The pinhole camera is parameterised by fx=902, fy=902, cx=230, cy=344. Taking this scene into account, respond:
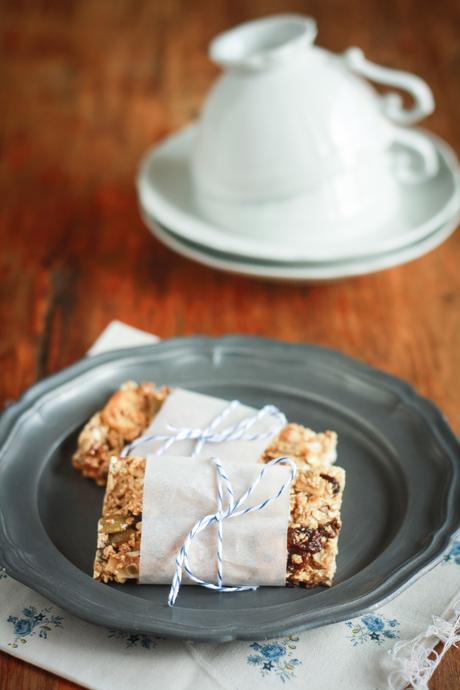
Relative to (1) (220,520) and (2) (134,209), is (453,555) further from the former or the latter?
(2) (134,209)

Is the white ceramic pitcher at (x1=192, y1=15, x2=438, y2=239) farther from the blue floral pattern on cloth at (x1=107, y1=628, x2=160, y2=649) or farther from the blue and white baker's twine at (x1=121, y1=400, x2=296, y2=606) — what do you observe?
the blue floral pattern on cloth at (x1=107, y1=628, x2=160, y2=649)

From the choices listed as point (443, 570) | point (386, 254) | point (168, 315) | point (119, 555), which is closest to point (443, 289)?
point (386, 254)

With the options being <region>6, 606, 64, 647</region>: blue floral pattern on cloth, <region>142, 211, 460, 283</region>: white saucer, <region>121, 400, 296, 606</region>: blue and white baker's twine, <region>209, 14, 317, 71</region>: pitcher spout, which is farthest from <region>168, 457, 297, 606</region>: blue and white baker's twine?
<region>209, 14, 317, 71</region>: pitcher spout

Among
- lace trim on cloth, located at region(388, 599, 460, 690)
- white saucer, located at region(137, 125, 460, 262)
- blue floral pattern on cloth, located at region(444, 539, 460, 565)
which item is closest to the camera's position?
lace trim on cloth, located at region(388, 599, 460, 690)

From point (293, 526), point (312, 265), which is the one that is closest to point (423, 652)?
point (293, 526)

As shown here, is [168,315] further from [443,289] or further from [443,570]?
[443,570]

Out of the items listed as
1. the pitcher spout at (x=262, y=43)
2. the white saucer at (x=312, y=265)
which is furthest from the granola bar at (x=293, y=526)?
the pitcher spout at (x=262, y=43)

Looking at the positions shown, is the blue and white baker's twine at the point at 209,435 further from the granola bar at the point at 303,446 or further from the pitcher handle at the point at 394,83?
the pitcher handle at the point at 394,83

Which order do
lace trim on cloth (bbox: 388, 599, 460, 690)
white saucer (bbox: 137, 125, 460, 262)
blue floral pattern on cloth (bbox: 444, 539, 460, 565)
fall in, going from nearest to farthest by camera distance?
1. lace trim on cloth (bbox: 388, 599, 460, 690)
2. blue floral pattern on cloth (bbox: 444, 539, 460, 565)
3. white saucer (bbox: 137, 125, 460, 262)
